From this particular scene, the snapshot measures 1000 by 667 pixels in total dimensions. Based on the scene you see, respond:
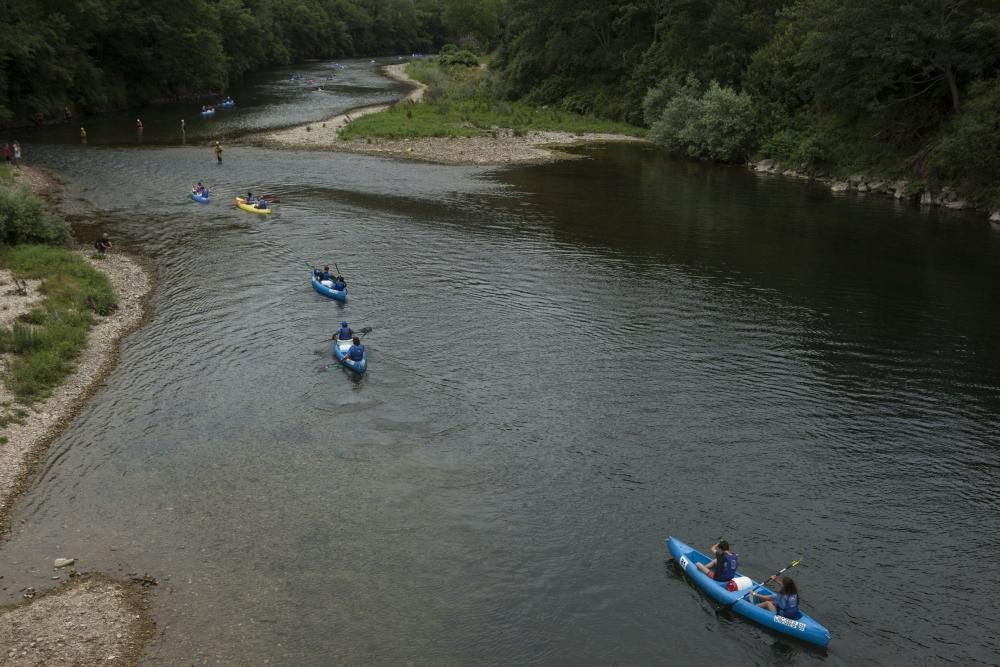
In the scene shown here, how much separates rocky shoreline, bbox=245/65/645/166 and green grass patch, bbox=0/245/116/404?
38.1 m

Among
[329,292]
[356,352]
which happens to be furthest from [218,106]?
[356,352]

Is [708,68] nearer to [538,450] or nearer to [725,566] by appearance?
[538,450]

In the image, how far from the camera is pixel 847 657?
17359 mm

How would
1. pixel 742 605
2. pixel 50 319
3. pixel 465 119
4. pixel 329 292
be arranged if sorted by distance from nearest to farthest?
1. pixel 742 605
2. pixel 50 319
3. pixel 329 292
4. pixel 465 119

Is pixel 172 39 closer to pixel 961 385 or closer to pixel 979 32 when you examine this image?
pixel 979 32

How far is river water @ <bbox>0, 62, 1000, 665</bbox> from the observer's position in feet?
59.7

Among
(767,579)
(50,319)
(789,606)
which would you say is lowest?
(767,579)

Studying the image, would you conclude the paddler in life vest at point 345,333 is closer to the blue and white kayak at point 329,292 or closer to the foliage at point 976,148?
the blue and white kayak at point 329,292

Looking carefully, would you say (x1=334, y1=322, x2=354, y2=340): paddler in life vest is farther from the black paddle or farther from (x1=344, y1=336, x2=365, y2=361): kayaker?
the black paddle

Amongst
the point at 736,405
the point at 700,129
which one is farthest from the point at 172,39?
the point at 736,405

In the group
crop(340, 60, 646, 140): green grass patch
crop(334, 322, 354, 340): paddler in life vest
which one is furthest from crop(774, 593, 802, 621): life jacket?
crop(340, 60, 646, 140): green grass patch

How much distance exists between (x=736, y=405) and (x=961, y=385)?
8.76 m

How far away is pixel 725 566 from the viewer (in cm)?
1889

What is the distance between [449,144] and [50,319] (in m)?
50.9
